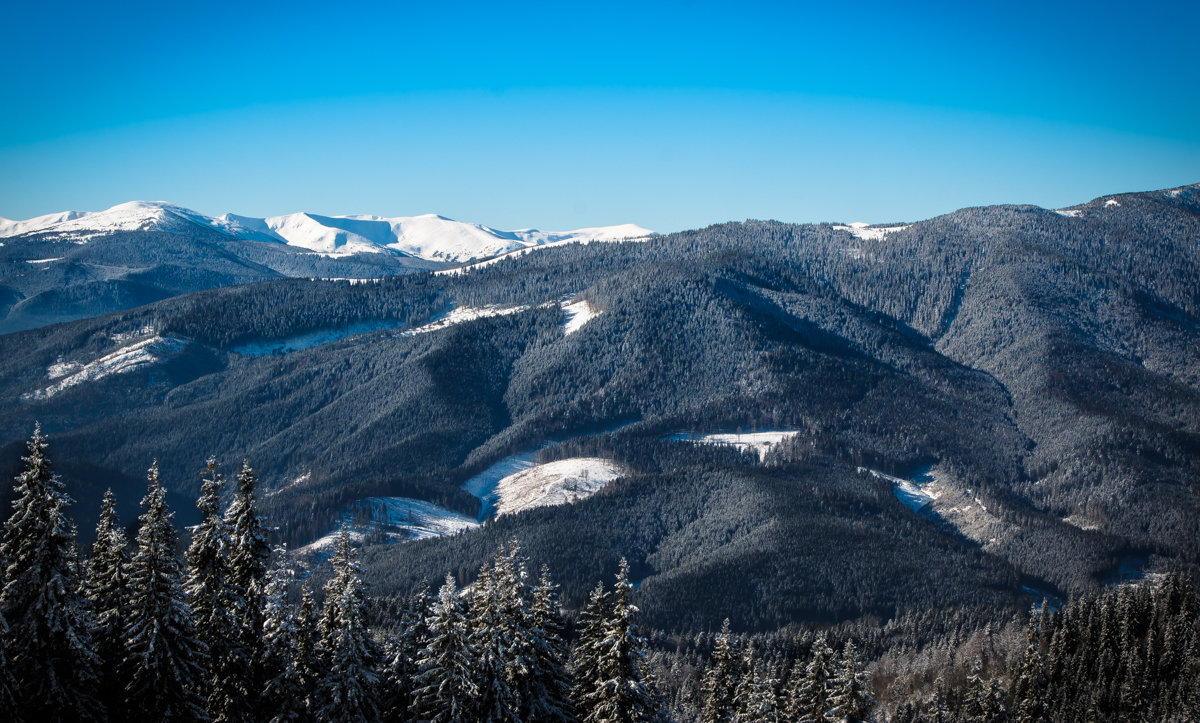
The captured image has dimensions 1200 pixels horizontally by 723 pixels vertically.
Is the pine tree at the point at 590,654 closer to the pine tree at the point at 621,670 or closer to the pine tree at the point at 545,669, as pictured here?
the pine tree at the point at 545,669

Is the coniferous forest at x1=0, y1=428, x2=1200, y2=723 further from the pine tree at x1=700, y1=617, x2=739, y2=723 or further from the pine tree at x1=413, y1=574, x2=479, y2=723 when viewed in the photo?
the pine tree at x1=700, y1=617, x2=739, y2=723

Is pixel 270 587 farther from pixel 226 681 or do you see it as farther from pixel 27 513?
pixel 27 513

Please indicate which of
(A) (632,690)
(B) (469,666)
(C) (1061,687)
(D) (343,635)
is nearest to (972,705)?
(C) (1061,687)

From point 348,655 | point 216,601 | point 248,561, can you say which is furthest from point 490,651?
point 216,601

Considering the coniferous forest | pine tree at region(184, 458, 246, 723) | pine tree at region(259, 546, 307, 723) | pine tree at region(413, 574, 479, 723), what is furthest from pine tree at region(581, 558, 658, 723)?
pine tree at region(184, 458, 246, 723)

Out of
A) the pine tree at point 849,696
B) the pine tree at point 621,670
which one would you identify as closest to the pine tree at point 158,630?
the pine tree at point 621,670

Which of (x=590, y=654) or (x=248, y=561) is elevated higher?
(x=248, y=561)

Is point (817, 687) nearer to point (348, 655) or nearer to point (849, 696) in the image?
point (849, 696)
